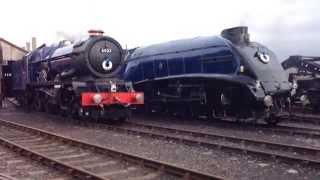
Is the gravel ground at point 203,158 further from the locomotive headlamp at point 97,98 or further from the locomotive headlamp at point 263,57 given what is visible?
the locomotive headlamp at point 263,57

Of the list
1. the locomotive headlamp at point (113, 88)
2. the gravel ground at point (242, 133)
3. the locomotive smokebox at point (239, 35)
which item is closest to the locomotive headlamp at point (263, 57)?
the locomotive smokebox at point (239, 35)

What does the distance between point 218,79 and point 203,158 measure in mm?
6170

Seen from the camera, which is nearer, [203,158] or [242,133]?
[203,158]

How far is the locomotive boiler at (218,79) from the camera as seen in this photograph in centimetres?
1391

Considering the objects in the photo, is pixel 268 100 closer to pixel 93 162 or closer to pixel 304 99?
pixel 304 99

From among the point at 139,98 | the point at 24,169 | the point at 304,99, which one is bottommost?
the point at 24,169

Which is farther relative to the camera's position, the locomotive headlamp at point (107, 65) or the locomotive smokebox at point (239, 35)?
the locomotive headlamp at point (107, 65)

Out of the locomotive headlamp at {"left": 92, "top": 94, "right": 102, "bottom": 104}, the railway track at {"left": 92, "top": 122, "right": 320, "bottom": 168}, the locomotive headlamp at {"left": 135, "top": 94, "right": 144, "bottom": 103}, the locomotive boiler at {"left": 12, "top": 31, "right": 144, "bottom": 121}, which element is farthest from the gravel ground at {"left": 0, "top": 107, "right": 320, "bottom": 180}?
the locomotive headlamp at {"left": 135, "top": 94, "right": 144, "bottom": 103}

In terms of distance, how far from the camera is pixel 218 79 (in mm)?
14695

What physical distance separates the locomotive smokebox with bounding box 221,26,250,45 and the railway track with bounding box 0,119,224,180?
21.5 ft

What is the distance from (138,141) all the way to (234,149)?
282 centimetres

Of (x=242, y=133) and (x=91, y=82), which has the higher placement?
(x=91, y=82)

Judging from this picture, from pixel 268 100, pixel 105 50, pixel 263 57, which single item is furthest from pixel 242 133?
pixel 105 50

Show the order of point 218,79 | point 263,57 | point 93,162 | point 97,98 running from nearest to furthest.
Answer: point 93,162, point 97,98, point 263,57, point 218,79
